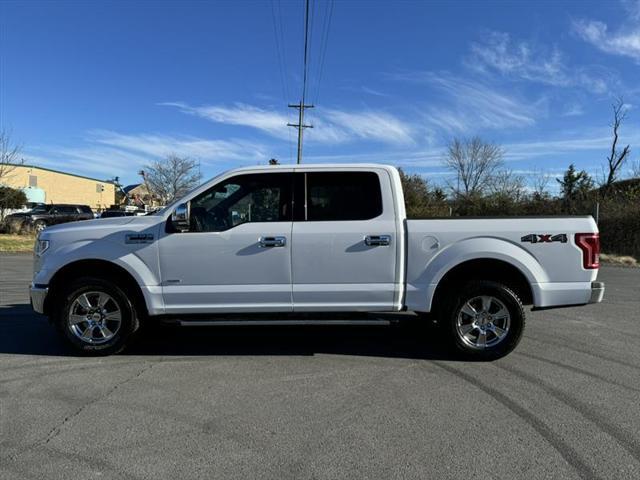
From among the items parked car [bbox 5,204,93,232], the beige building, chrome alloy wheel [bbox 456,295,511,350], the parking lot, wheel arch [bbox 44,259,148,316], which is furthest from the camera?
the beige building

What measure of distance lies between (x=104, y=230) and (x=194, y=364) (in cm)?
171

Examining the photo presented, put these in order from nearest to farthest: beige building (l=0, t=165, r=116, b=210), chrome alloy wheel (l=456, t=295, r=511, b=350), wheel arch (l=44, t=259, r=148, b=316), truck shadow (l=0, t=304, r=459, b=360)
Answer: chrome alloy wheel (l=456, t=295, r=511, b=350) → wheel arch (l=44, t=259, r=148, b=316) → truck shadow (l=0, t=304, r=459, b=360) → beige building (l=0, t=165, r=116, b=210)

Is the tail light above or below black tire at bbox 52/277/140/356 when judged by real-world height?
above

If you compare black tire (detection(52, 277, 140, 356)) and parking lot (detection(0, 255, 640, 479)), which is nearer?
parking lot (detection(0, 255, 640, 479))

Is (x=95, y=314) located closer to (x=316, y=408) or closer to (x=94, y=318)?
(x=94, y=318)

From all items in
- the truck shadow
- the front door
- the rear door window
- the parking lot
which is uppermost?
the rear door window

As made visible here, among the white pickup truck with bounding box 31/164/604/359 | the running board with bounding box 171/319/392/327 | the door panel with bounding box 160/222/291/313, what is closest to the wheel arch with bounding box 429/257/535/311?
the white pickup truck with bounding box 31/164/604/359

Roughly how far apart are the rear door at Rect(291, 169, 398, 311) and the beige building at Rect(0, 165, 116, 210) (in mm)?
74302

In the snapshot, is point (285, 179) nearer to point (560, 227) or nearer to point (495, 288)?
point (495, 288)

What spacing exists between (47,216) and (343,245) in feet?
100

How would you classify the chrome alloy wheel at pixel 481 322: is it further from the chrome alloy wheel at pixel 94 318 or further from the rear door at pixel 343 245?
the chrome alloy wheel at pixel 94 318

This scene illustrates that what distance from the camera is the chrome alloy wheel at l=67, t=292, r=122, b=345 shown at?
5637 millimetres

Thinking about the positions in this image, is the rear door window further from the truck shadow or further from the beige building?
the beige building

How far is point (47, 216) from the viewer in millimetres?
31141
